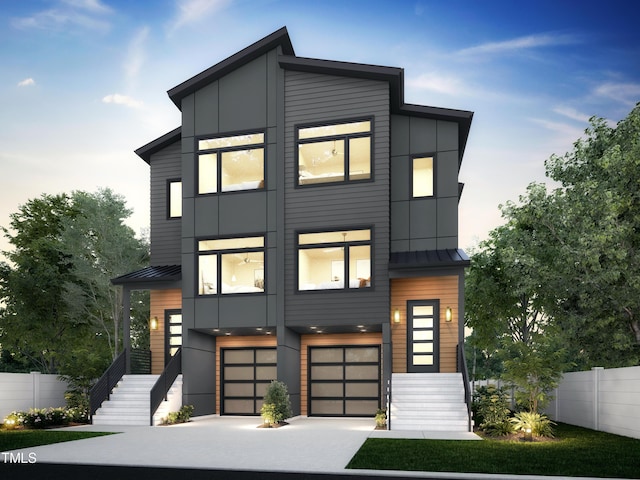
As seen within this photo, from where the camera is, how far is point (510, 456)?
976cm

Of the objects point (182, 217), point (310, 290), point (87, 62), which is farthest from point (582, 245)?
point (87, 62)

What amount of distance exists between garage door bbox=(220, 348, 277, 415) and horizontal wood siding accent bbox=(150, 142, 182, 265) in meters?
3.94

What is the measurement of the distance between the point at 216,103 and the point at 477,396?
12.0 meters

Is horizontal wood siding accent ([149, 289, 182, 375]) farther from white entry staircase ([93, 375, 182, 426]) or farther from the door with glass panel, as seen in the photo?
white entry staircase ([93, 375, 182, 426])

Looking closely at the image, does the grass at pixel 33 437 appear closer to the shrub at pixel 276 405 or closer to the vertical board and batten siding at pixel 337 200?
the shrub at pixel 276 405

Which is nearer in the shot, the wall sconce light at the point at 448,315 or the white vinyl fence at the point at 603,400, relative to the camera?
the white vinyl fence at the point at 603,400

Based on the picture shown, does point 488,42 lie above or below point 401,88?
above

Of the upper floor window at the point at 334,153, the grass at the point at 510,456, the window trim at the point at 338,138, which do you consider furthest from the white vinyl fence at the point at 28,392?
the grass at the point at 510,456

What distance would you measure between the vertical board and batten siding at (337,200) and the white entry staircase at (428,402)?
1.94 metres

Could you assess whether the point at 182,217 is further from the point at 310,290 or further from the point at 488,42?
the point at 488,42

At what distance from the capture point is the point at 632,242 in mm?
18438

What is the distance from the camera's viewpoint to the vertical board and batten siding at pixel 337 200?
55.3ft

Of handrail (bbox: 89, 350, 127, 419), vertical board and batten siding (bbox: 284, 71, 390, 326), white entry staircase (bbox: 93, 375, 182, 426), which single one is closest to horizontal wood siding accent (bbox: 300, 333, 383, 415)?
vertical board and batten siding (bbox: 284, 71, 390, 326)

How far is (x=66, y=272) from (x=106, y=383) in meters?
16.5
